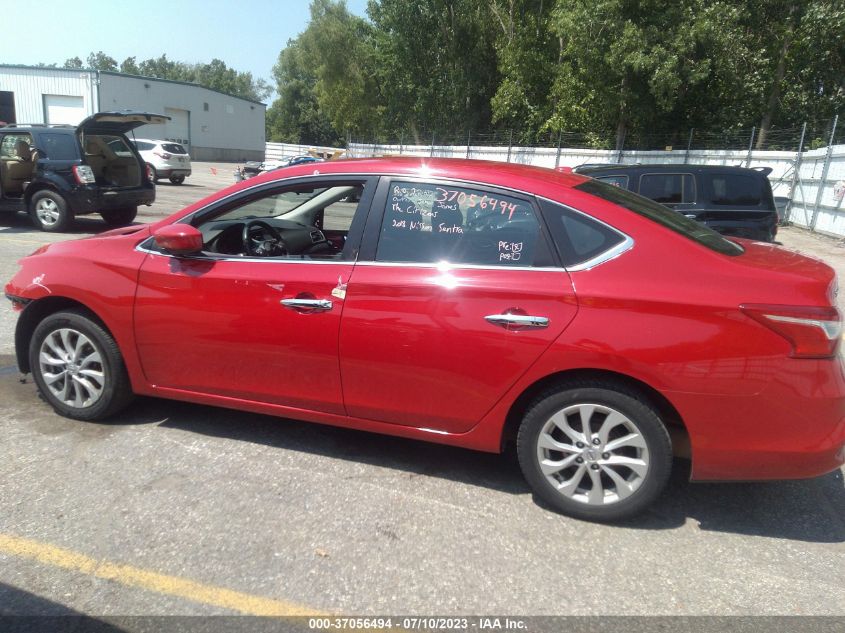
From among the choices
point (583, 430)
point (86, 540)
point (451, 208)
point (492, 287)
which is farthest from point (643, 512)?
point (86, 540)

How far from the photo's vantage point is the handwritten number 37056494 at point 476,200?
10.6 ft

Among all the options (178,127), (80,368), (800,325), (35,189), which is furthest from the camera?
(178,127)

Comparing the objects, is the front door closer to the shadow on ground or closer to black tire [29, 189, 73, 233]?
the shadow on ground

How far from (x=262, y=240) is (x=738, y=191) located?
721 cm

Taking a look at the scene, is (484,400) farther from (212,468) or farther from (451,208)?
(212,468)

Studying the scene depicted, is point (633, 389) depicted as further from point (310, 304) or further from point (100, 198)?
point (100, 198)

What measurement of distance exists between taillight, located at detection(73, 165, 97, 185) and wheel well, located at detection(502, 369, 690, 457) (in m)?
10.1

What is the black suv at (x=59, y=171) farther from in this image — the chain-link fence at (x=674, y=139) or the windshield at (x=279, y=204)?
the chain-link fence at (x=674, y=139)

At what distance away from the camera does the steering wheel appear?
399 centimetres

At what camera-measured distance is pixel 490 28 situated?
3625 centimetres

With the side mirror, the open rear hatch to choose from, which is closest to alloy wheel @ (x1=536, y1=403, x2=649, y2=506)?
the side mirror

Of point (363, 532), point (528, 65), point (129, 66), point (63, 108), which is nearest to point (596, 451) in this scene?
point (363, 532)

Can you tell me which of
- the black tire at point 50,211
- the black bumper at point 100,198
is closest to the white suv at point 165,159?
the black bumper at point 100,198

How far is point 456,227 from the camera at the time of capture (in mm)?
3287
